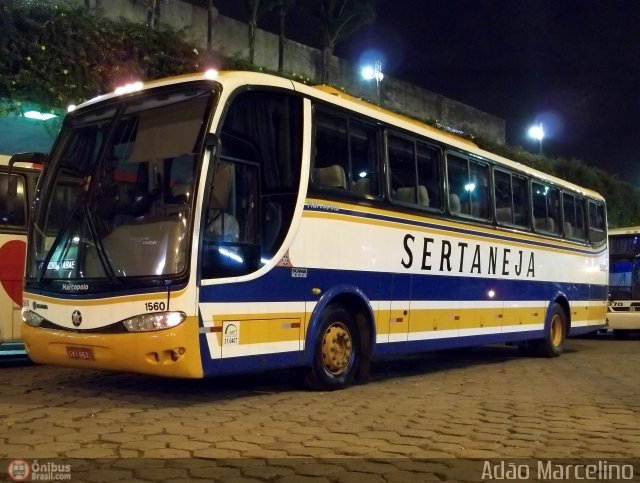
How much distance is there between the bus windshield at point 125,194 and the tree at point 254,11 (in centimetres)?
2023

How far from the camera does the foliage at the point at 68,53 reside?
47.0ft

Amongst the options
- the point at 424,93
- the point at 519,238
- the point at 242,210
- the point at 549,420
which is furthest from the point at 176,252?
the point at 424,93

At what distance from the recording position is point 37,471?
15.0 ft

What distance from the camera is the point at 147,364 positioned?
6.50 m

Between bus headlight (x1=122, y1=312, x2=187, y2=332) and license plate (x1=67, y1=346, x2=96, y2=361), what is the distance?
567 mm

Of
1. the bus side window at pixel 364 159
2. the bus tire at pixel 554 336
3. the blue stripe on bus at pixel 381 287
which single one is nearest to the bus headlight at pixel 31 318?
the blue stripe on bus at pixel 381 287

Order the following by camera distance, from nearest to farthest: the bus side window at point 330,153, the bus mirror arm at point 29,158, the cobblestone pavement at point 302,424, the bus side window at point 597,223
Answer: the cobblestone pavement at point 302,424 < the bus side window at point 330,153 < the bus mirror arm at point 29,158 < the bus side window at point 597,223

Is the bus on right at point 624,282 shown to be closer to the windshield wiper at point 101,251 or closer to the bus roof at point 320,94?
the bus roof at point 320,94

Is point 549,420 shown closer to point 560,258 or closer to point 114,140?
point 114,140

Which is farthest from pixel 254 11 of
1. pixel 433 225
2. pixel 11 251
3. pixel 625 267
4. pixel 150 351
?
pixel 150 351

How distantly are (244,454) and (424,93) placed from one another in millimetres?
33430

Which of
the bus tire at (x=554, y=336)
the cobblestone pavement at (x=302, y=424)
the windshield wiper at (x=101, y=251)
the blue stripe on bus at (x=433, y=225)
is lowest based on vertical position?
the cobblestone pavement at (x=302, y=424)

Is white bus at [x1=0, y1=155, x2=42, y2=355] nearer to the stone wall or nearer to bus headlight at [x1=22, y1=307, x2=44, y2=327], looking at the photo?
bus headlight at [x1=22, y1=307, x2=44, y2=327]

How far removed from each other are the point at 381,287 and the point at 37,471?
17.0ft
